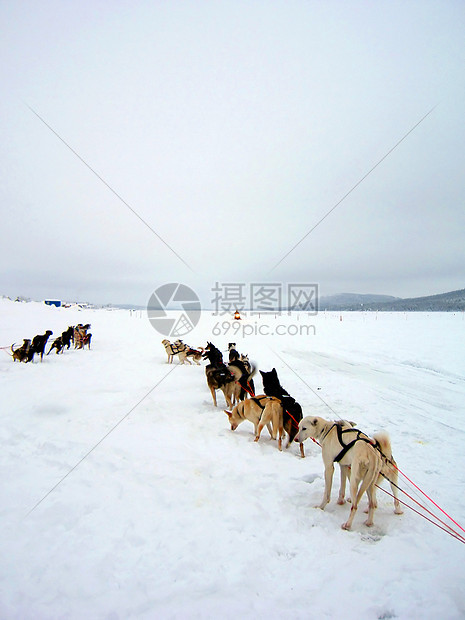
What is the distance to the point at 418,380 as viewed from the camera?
28.0 ft

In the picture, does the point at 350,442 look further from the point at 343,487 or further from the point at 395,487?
the point at 395,487

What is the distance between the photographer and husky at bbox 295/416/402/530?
280 cm

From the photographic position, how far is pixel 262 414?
482 centimetres

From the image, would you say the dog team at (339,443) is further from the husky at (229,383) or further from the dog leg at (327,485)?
the husky at (229,383)

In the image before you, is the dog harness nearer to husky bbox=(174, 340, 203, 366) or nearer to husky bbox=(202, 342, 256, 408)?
husky bbox=(202, 342, 256, 408)

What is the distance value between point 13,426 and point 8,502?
2.29 metres

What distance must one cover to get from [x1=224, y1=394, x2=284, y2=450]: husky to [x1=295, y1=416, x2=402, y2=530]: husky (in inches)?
43.0

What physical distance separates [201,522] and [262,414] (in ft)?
6.85

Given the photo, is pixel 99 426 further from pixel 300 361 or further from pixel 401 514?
pixel 300 361

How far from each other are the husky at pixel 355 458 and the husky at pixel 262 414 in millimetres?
1093

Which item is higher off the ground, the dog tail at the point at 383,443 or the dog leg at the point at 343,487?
the dog tail at the point at 383,443

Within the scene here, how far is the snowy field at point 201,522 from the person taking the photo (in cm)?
216

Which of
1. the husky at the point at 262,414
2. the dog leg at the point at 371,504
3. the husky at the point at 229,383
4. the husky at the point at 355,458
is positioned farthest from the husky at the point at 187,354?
the dog leg at the point at 371,504

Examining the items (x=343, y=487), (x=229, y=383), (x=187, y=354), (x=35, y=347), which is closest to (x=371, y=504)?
(x=343, y=487)
